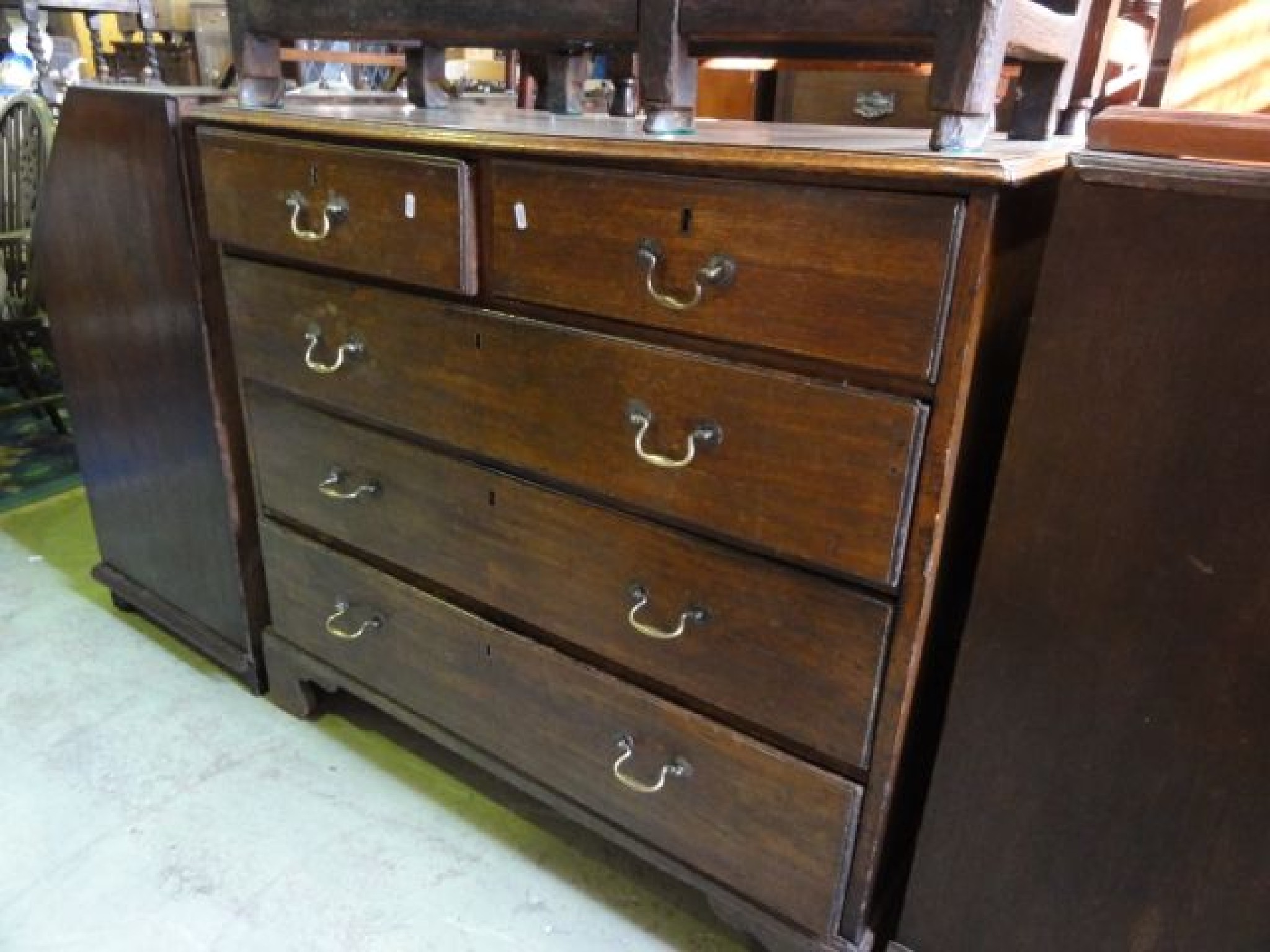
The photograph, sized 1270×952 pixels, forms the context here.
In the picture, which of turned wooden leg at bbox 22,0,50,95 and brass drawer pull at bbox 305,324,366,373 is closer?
brass drawer pull at bbox 305,324,366,373

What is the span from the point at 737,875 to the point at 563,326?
61 centimetres

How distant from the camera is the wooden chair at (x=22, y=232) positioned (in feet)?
6.68

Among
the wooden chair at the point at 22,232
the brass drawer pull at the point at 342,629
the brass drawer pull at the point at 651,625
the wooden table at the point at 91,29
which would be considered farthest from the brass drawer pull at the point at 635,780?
the wooden table at the point at 91,29

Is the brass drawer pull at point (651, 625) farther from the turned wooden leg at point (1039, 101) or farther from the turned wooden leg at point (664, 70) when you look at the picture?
the turned wooden leg at point (1039, 101)

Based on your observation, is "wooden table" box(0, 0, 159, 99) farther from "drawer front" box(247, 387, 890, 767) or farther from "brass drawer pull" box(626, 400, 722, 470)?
"brass drawer pull" box(626, 400, 722, 470)

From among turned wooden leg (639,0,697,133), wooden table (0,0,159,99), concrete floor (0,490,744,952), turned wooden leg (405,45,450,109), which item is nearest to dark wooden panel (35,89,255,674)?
concrete floor (0,490,744,952)

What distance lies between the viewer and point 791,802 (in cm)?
90

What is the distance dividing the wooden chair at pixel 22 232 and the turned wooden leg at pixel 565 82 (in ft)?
4.11

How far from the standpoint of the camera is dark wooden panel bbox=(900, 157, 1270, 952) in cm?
62

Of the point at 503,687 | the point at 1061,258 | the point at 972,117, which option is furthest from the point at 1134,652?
the point at 503,687

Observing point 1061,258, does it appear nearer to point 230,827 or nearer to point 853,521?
point 853,521

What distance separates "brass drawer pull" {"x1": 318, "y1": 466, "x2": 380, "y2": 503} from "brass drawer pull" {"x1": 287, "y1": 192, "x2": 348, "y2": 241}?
293mm

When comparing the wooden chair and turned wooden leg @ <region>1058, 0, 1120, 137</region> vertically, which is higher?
turned wooden leg @ <region>1058, 0, 1120, 137</region>

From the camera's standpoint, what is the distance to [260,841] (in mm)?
1204
